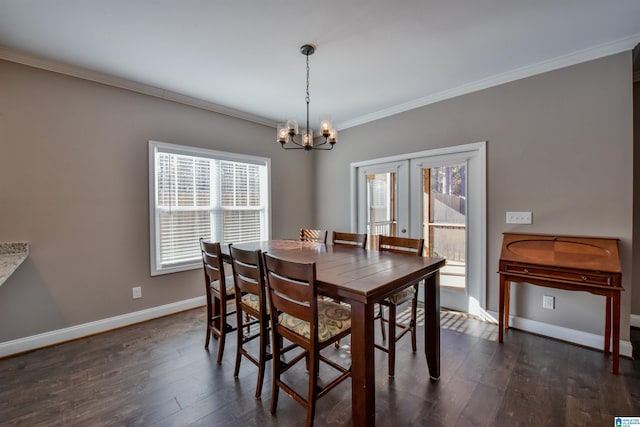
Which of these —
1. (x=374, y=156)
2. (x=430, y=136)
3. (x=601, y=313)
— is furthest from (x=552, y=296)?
(x=374, y=156)

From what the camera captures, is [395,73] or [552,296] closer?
[552,296]

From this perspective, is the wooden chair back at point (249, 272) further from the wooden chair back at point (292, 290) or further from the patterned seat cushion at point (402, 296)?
the patterned seat cushion at point (402, 296)

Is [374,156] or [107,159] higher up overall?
[374,156]

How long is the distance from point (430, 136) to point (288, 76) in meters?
1.95

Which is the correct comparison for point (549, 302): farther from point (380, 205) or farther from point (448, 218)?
point (380, 205)

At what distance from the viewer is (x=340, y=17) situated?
2.04m

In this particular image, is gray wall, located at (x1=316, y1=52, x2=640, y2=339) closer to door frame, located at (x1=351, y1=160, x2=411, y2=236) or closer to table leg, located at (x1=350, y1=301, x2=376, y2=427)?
door frame, located at (x1=351, y1=160, x2=411, y2=236)

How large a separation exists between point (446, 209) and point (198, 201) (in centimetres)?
326

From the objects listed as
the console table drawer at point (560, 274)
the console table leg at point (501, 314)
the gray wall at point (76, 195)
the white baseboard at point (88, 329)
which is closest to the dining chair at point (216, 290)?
the white baseboard at point (88, 329)

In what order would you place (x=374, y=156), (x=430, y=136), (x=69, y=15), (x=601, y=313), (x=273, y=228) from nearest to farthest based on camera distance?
1. (x=69, y=15)
2. (x=601, y=313)
3. (x=430, y=136)
4. (x=374, y=156)
5. (x=273, y=228)

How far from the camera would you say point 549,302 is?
2695 millimetres

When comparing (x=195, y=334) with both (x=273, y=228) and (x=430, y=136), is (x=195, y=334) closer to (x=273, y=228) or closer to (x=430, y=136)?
(x=273, y=228)

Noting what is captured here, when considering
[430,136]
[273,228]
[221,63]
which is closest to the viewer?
[221,63]

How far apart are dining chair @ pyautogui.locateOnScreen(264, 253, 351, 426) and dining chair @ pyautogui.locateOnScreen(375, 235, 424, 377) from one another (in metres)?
0.42
